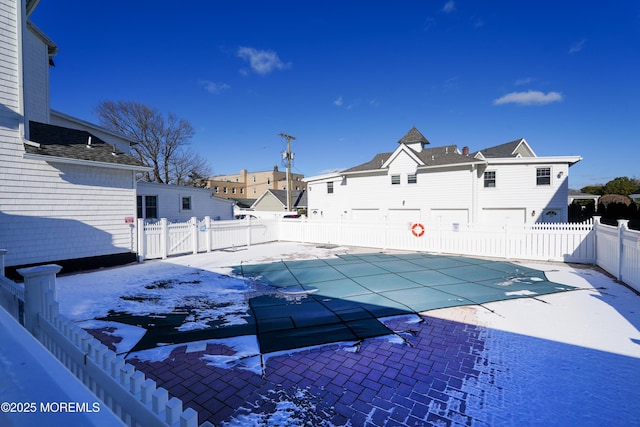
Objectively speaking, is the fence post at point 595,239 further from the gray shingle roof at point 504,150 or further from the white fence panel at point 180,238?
the white fence panel at point 180,238

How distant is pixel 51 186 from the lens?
8.52 meters

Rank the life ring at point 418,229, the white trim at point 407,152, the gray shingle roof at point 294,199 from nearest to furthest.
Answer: the life ring at point 418,229 < the white trim at point 407,152 < the gray shingle roof at point 294,199

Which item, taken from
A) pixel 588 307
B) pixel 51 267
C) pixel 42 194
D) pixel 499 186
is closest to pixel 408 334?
pixel 588 307

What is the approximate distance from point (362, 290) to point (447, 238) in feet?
21.3

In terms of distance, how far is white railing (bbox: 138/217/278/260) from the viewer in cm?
1066

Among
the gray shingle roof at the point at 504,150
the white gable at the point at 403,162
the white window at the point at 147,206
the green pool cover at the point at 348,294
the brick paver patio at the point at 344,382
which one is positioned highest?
the gray shingle roof at the point at 504,150

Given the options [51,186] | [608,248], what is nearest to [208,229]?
[51,186]

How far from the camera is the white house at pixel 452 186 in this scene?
53.0ft

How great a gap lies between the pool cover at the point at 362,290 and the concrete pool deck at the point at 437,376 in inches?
16.9

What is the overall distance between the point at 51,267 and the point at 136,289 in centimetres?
403

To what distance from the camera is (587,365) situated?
3.55 metres

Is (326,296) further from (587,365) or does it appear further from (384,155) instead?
(384,155)

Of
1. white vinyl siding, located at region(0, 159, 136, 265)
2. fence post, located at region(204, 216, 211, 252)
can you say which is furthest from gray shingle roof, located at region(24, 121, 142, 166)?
fence post, located at region(204, 216, 211, 252)

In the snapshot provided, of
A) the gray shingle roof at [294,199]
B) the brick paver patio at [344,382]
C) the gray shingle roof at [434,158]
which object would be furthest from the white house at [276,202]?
the brick paver patio at [344,382]
